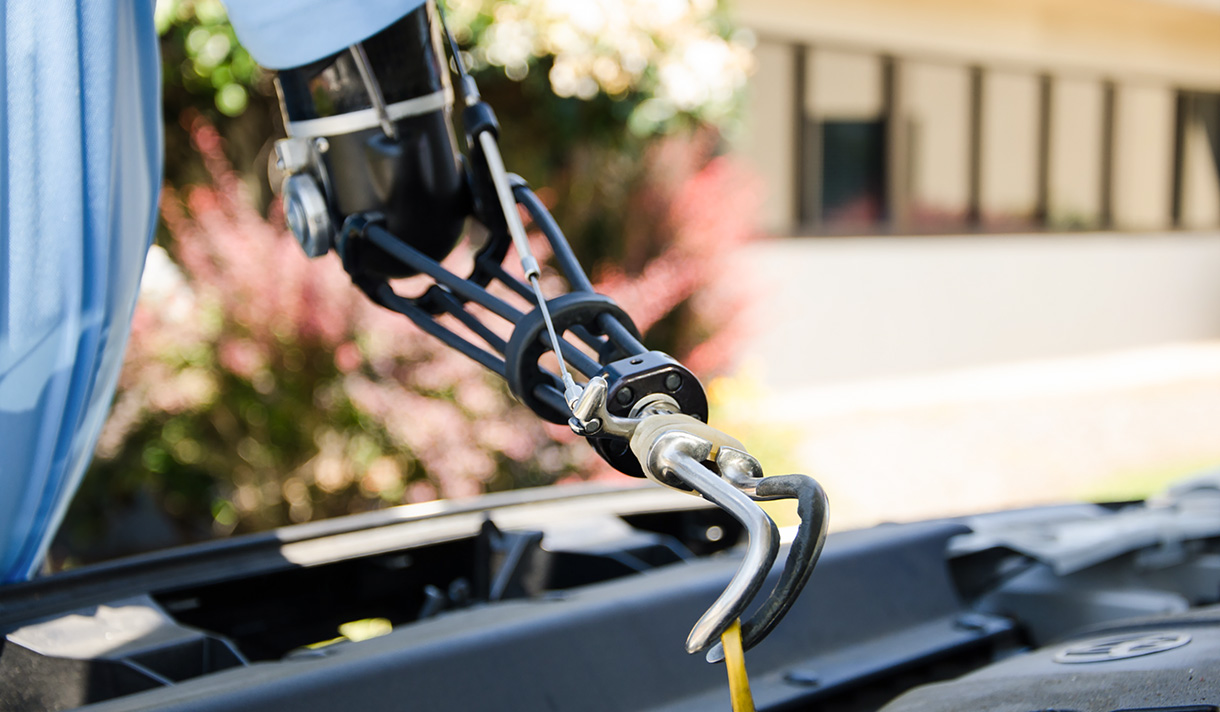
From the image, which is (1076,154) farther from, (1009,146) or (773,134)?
(773,134)

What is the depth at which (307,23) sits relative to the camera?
4.19ft

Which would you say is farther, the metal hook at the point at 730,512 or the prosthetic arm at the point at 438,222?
the prosthetic arm at the point at 438,222

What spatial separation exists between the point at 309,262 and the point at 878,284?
582cm

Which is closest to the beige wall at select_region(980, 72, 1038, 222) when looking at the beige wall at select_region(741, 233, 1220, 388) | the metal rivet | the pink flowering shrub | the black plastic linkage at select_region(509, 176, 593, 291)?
the beige wall at select_region(741, 233, 1220, 388)

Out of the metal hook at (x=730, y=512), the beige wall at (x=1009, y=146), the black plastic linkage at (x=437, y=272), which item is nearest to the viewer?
the metal hook at (x=730, y=512)

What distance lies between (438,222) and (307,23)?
32cm

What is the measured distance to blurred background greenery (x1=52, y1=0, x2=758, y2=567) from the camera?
13.4 feet

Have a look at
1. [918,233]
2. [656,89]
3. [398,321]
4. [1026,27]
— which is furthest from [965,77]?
[398,321]

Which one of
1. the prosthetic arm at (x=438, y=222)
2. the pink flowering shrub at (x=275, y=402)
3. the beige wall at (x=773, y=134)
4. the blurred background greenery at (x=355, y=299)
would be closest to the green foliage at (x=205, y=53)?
the blurred background greenery at (x=355, y=299)

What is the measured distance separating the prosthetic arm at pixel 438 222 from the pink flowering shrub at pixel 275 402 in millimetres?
2564

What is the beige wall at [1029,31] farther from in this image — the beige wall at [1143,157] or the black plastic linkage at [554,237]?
the black plastic linkage at [554,237]

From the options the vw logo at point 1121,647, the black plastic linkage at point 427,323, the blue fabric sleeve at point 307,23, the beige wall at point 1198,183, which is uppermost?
the beige wall at point 1198,183

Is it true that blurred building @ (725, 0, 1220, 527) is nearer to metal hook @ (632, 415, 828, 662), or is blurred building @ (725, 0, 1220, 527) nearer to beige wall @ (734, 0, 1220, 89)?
beige wall @ (734, 0, 1220, 89)

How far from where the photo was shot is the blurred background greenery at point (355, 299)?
4.10 m
